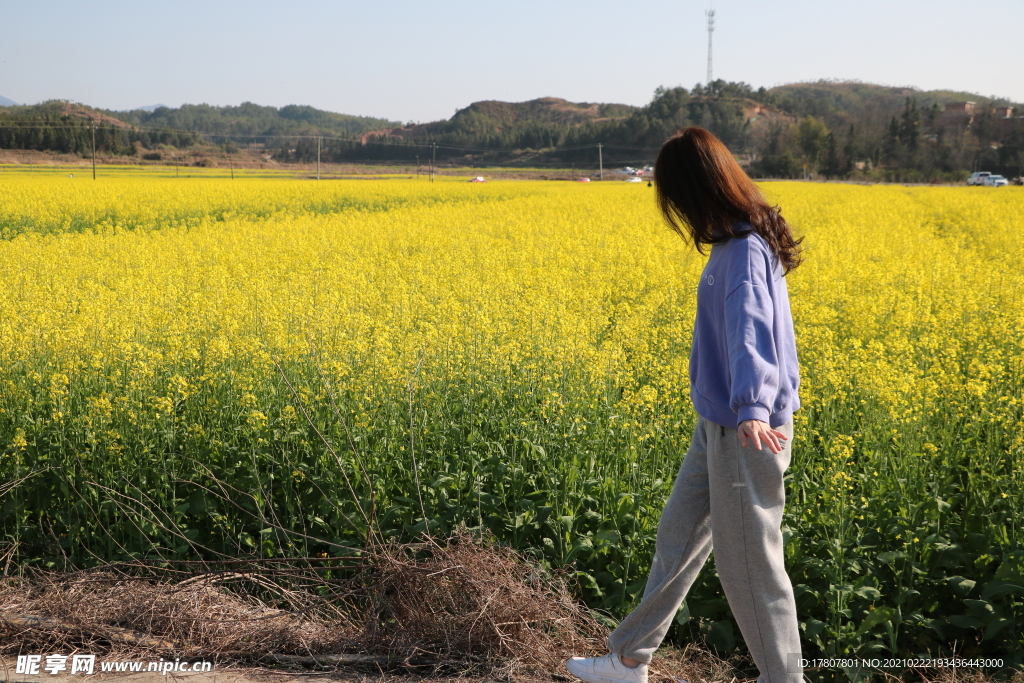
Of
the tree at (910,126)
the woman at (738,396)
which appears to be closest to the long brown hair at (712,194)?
the woman at (738,396)

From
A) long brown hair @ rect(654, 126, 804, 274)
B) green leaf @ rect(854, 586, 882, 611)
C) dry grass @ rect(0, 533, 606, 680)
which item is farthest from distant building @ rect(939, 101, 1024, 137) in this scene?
dry grass @ rect(0, 533, 606, 680)

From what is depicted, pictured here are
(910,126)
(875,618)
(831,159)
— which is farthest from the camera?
(910,126)

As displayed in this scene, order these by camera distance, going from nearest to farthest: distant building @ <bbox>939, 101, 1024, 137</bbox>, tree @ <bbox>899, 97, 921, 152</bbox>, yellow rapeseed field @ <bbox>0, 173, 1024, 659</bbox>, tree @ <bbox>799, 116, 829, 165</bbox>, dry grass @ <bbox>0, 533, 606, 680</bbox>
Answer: dry grass @ <bbox>0, 533, 606, 680</bbox>
yellow rapeseed field @ <bbox>0, 173, 1024, 659</bbox>
distant building @ <bbox>939, 101, 1024, 137</bbox>
tree @ <bbox>799, 116, 829, 165</bbox>
tree @ <bbox>899, 97, 921, 152</bbox>

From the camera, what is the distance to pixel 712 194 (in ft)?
8.30

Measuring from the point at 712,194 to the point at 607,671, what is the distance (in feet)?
5.35

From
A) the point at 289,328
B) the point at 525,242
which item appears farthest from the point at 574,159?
the point at 289,328

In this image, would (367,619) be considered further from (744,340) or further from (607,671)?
(744,340)

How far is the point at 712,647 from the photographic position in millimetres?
3426

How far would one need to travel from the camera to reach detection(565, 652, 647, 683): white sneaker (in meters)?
2.77

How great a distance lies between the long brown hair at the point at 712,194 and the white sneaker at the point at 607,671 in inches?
56.8

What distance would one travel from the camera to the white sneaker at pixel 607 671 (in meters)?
2.77

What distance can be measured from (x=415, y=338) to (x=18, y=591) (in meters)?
2.96

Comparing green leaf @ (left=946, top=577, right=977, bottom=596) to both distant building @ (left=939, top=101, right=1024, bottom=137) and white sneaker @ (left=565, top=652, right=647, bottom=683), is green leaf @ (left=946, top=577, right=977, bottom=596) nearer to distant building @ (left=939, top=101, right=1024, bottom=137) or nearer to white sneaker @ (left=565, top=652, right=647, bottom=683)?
white sneaker @ (left=565, top=652, right=647, bottom=683)

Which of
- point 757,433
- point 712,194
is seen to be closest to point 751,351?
point 757,433
